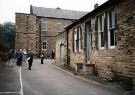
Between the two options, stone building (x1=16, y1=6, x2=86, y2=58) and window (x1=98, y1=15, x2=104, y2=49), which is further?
stone building (x1=16, y1=6, x2=86, y2=58)

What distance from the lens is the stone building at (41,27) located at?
144 feet

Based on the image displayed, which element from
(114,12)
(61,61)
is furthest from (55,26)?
(114,12)

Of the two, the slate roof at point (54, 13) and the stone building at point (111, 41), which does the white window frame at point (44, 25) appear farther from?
the stone building at point (111, 41)

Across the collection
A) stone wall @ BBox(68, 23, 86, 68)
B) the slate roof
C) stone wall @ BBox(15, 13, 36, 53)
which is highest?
the slate roof

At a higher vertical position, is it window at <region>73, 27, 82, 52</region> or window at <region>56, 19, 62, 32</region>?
window at <region>56, 19, 62, 32</region>

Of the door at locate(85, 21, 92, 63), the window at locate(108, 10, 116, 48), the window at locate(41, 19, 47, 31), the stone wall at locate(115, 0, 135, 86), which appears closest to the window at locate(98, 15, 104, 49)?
the window at locate(108, 10, 116, 48)

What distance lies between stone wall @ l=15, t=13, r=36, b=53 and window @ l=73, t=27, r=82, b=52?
2204cm

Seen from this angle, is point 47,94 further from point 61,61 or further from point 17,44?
point 17,44

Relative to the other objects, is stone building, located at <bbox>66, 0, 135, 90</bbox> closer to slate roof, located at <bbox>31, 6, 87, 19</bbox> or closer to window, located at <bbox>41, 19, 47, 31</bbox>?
window, located at <bbox>41, 19, 47, 31</bbox>

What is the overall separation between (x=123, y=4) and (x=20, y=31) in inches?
1296

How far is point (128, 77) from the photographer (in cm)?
1213

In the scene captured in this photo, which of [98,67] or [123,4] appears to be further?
[98,67]

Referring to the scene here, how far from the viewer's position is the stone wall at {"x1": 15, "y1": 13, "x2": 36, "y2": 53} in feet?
143

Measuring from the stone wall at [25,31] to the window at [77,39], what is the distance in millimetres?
22042
